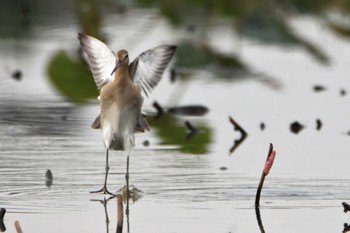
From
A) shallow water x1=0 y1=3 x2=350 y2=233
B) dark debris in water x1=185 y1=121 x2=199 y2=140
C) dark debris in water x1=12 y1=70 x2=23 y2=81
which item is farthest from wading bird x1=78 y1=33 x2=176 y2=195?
dark debris in water x1=12 y1=70 x2=23 y2=81

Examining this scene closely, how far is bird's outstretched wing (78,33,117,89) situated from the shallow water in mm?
645

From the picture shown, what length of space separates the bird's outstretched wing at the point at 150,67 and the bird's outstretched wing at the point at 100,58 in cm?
20

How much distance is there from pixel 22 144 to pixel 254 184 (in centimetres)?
216

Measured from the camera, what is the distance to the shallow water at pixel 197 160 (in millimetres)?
8742

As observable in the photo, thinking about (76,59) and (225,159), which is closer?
(225,159)

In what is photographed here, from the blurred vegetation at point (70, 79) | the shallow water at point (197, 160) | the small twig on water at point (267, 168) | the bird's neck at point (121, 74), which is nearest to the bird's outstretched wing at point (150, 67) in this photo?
the bird's neck at point (121, 74)

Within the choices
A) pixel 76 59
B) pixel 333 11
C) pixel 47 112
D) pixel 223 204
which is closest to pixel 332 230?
pixel 223 204

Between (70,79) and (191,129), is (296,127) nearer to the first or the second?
(191,129)

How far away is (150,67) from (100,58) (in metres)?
0.36

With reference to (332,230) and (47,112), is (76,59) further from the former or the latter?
(332,230)

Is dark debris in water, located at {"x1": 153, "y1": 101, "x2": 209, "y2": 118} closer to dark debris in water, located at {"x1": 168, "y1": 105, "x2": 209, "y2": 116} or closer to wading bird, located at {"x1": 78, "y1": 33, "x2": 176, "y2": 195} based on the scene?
dark debris in water, located at {"x1": 168, "y1": 105, "x2": 209, "y2": 116}

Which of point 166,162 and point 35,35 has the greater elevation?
point 166,162

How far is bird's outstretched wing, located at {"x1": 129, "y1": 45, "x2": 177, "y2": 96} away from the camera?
33.1ft

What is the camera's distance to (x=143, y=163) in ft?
34.3
